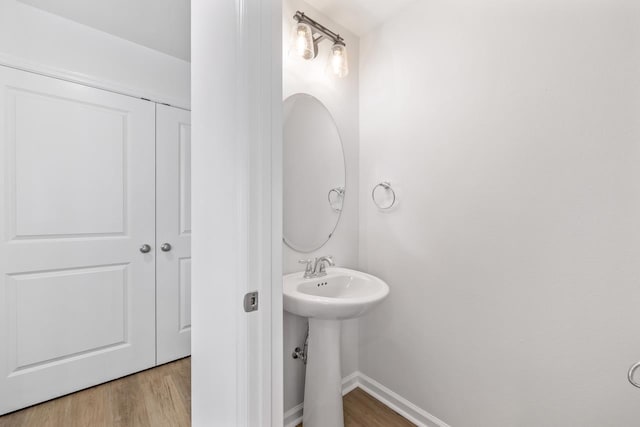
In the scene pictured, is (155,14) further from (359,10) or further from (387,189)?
(387,189)

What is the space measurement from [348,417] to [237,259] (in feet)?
4.31

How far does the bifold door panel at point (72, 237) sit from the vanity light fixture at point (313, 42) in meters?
1.32

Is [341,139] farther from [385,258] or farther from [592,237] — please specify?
[592,237]

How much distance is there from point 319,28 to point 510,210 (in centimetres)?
133

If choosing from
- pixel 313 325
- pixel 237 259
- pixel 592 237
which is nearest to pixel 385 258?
pixel 313 325

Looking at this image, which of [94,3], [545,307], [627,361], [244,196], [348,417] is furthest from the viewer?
[94,3]

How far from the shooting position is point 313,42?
4.70ft

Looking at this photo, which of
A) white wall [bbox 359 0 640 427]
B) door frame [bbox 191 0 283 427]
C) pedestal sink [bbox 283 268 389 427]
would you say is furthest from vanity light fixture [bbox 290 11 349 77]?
pedestal sink [bbox 283 268 389 427]

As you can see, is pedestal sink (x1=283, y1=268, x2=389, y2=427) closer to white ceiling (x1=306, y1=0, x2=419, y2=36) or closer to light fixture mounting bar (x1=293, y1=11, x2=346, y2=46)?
light fixture mounting bar (x1=293, y1=11, x2=346, y2=46)

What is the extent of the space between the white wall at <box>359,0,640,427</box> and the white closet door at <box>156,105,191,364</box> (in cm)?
152

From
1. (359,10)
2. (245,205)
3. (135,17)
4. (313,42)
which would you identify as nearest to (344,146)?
(313,42)

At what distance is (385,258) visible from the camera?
1.63 metres

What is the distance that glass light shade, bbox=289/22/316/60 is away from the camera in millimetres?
1365

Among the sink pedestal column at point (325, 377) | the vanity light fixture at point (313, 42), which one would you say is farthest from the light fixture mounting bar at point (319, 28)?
the sink pedestal column at point (325, 377)
